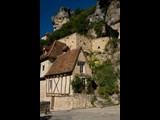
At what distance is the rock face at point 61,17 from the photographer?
57906mm

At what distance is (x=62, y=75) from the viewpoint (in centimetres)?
2128

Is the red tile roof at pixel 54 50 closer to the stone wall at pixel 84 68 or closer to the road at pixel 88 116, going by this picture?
the stone wall at pixel 84 68

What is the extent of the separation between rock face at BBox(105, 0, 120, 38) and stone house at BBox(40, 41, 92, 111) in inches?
453

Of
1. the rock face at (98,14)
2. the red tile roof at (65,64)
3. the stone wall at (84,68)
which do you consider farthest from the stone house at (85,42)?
the rock face at (98,14)

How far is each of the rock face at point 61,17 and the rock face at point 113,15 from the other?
80.9ft

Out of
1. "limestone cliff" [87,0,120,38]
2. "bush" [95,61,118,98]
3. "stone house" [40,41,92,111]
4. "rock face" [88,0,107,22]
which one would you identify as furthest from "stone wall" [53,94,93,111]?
"rock face" [88,0,107,22]

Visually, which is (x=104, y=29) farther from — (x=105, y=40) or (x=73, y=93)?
(x=73, y=93)

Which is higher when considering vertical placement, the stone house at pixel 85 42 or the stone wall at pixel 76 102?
the stone house at pixel 85 42

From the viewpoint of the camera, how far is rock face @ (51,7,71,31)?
5791 cm
